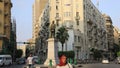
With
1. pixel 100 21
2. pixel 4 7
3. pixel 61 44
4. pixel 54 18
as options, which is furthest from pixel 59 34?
pixel 100 21

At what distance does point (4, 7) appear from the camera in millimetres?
88125

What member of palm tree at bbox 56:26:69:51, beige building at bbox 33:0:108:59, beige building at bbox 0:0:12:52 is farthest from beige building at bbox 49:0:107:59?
beige building at bbox 0:0:12:52

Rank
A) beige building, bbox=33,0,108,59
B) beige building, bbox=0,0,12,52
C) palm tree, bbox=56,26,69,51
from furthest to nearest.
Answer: beige building, bbox=33,0,108,59 → palm tree, bbox=56,26,69,51 → beige building, bbox=0,0,12,52

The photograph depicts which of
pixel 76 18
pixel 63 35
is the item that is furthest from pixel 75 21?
pixel 63 35

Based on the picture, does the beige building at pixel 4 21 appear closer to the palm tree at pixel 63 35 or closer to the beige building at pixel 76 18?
the palm tree at pixel 63 35

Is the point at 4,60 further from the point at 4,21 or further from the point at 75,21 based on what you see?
the point at 75,21

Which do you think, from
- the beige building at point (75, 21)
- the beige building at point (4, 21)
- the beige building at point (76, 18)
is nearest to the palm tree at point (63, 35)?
the beige building at point (75, 21)

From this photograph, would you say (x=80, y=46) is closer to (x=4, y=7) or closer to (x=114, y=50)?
(x=4, y=7)

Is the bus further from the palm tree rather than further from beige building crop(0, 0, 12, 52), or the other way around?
the palm tree

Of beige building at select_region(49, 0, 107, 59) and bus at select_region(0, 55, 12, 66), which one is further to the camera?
beige building at select_region(49, 0, 107, 59)

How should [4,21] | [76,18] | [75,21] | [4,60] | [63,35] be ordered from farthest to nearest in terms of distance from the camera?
1. [75,21]
2. [76,18]
3. [4,21]
4. [63,35]
5. [4,60]

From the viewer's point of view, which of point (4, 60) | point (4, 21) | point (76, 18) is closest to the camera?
point (4, 60)

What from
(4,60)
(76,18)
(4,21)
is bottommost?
(4,60)

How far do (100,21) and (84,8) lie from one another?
36.0m
